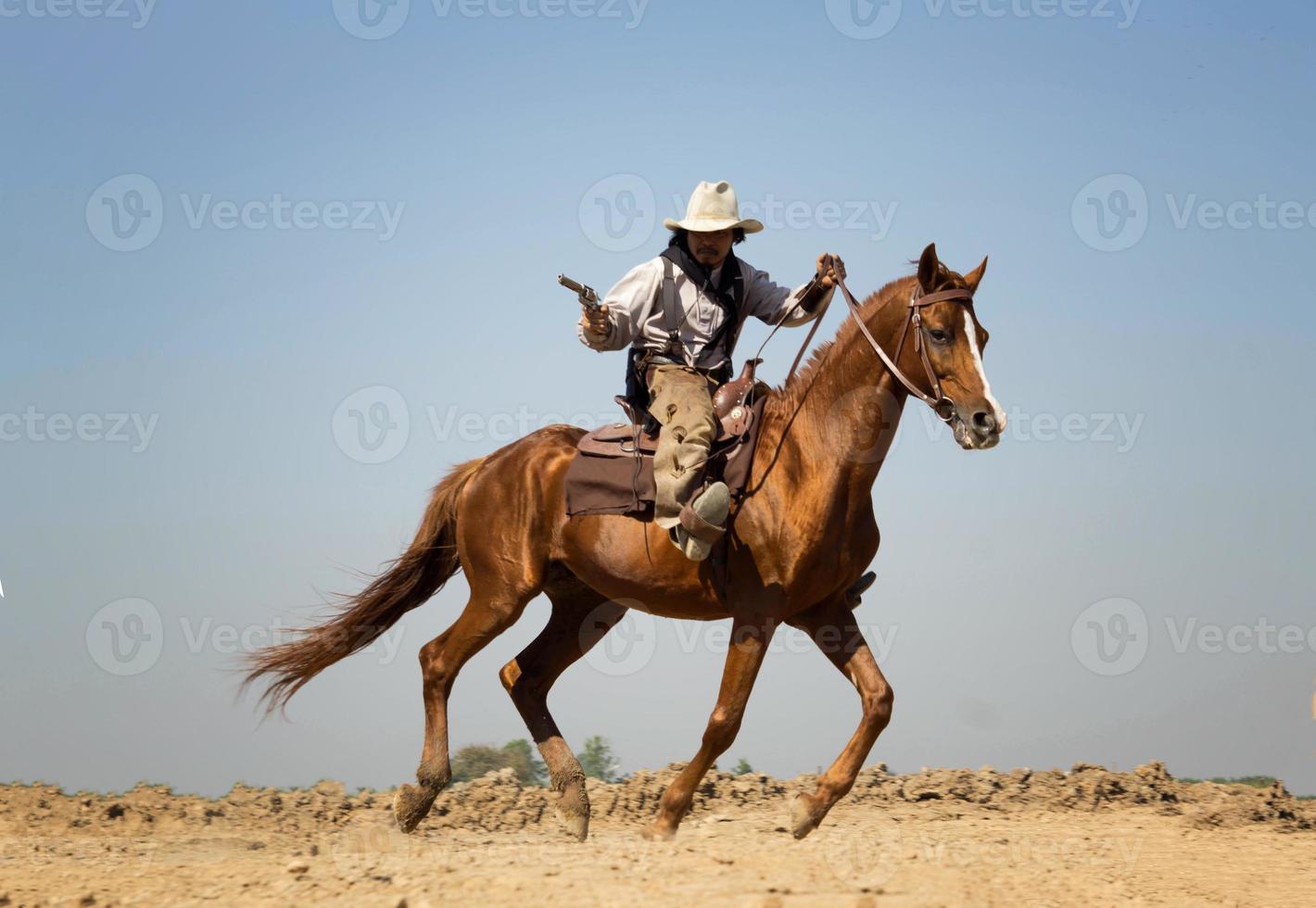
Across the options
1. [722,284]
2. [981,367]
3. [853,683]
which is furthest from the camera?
[722,284]

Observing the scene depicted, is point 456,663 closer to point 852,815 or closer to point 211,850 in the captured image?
point 211,850

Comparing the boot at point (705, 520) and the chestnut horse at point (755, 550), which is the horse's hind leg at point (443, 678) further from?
the boot at point (705, 520)

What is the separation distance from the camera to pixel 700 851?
659cm

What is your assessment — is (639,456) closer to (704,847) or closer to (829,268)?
(829,268)

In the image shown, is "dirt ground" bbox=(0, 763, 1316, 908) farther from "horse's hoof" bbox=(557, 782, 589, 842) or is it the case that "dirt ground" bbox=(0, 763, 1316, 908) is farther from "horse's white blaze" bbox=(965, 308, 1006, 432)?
"horse's white blaze" bbox=(965, 308, 1006, 432)

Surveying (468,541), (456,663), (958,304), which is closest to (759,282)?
(958,304)

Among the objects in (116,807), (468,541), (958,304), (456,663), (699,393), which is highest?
(958,304)

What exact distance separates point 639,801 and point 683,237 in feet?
13.9

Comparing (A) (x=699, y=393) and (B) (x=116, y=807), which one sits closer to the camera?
(A) (x=699, y=393)

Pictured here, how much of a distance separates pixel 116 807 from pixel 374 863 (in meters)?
3.55

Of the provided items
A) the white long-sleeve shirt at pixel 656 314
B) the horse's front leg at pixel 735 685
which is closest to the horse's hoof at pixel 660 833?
the horse's front leg at pixel 735 685

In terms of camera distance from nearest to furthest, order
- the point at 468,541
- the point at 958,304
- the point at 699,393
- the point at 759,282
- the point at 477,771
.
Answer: the point at 958,304
the point at 699,393
the point at 759,282
the point at 468,541
the point at 477,771

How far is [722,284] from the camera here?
781 cm

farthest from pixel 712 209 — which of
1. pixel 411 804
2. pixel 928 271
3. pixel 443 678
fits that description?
pixel 411 804
